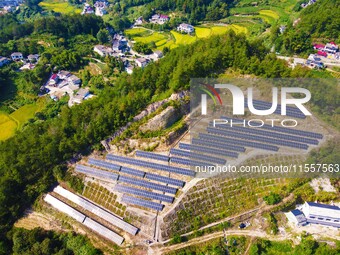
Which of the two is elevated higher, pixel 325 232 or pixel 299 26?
pixel 299 26

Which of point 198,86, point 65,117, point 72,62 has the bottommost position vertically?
point 72,62

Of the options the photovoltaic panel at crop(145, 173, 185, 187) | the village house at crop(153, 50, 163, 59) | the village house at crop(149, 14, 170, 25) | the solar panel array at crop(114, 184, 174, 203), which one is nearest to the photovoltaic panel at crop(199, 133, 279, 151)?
the photovoltaic panel at crop(145, 173, 185, 187)

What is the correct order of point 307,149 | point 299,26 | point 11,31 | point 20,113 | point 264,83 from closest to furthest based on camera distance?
point 307,149, point 264,83, point 20,113, point 299,26, point 11,31

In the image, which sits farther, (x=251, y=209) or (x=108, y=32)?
(x=108, y=32)

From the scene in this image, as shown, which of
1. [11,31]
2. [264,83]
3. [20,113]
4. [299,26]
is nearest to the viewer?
[264,83]

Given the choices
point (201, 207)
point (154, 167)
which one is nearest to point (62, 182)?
point (154, 167)

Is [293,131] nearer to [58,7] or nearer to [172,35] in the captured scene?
[172,35]

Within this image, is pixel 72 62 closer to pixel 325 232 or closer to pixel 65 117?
Answer: pixel 65 117

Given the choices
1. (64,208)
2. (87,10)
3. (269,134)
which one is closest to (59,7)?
(87,10)
